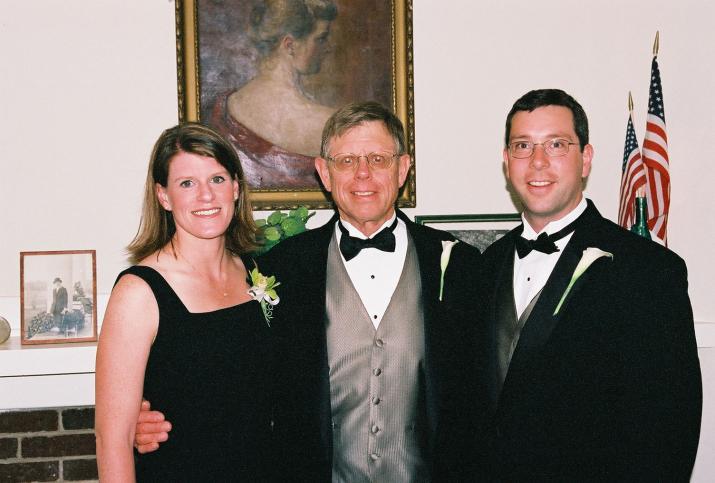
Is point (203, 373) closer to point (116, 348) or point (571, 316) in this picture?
point (116, 348)

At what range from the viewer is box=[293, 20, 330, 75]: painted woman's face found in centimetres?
348

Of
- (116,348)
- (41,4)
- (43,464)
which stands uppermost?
(41,4)

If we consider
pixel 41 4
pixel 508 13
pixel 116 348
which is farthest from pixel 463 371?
pixel 41 4

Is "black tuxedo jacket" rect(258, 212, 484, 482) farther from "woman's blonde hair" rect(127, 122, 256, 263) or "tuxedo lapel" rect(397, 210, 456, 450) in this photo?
"woman's blonde hair" rect(127, 122, 256, 263)

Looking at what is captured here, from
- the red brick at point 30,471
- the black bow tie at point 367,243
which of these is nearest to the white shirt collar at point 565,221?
the black bow tie at point 367,243

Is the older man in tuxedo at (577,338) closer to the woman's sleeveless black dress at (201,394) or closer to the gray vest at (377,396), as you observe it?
the gray vest at (377,396)

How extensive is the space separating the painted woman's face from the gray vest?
1.74 meters

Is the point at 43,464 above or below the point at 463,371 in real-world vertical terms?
below

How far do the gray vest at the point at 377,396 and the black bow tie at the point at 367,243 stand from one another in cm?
21

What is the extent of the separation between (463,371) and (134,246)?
1.21 metres

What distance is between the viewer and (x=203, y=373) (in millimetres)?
1952

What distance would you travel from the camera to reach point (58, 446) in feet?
11.0

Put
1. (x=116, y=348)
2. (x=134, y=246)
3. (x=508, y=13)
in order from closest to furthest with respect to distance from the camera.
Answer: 1. (x=116, y=348)
2. (x=134, y=246)
3. (x=508, y=13)

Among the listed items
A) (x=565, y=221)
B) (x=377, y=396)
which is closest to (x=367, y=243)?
(x=377, y=396)
